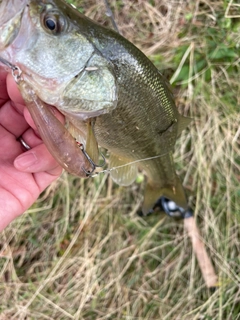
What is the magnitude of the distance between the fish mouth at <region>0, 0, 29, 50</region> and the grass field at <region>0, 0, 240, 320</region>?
1.46 metres

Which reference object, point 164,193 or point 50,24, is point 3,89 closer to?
point 50,24

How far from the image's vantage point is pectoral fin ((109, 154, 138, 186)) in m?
1.59

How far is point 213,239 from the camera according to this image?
2293 mm

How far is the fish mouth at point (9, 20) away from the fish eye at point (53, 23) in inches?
2.7

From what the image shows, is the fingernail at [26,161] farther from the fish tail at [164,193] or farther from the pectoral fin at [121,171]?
the fish tail at [164,193]

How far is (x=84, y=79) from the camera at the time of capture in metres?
1.08

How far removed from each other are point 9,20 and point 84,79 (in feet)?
0.86

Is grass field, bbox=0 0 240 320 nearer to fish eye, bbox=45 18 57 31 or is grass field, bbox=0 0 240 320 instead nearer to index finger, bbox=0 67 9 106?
index finger, bbox=0 67 9 106

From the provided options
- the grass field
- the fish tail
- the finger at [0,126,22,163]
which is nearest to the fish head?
the finger at [0,126,22,163]

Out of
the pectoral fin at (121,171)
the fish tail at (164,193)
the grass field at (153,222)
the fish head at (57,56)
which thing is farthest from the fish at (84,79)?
the grass field at (153,222)

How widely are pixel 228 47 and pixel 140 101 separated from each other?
1.27 metres

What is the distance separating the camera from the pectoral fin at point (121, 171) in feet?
5.21

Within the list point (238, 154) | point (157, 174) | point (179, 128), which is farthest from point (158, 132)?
point (238, 154)

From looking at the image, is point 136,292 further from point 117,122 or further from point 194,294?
point 117,122
